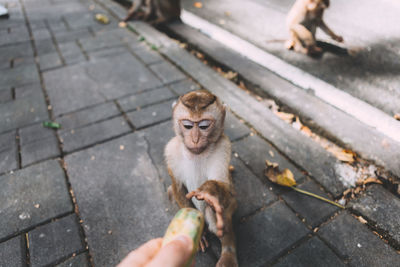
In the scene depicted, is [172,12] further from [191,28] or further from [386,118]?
[386,118]

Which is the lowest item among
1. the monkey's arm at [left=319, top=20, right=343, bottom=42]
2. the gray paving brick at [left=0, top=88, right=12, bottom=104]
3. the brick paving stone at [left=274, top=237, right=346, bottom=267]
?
the gray paving brick at [left=0, top=88, right=12, bottom=104]

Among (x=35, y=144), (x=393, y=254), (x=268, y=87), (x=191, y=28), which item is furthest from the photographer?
(x=191, y=28)

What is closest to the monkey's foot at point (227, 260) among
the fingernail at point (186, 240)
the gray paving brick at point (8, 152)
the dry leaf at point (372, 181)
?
the fingernail at point (186, 240)

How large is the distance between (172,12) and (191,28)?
0.57 metres

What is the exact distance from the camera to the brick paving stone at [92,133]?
271 centimetres

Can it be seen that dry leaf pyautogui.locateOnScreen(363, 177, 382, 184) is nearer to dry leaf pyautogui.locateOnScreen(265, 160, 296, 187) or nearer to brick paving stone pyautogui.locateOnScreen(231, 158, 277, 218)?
dry leaf pyautogui.locateOnScreen(265, 160, 296, 187)

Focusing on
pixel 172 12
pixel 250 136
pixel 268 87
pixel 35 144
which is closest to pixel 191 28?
pixel 172 12

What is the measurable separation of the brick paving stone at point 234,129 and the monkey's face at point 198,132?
1276mm

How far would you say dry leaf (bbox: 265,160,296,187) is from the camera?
87.4 inches

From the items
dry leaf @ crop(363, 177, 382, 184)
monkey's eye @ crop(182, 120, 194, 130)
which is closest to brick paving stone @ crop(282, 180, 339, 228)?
dry leaf @ crop(363, 177, 382, 184)

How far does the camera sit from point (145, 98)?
11.0 feet

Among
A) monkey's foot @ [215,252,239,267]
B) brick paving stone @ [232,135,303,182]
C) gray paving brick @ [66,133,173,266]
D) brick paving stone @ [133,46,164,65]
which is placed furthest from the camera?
brick paving stone @ [133,46,164,65]

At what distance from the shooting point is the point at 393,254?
180cm

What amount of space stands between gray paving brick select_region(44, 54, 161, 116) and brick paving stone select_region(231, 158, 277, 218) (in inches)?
72.1
